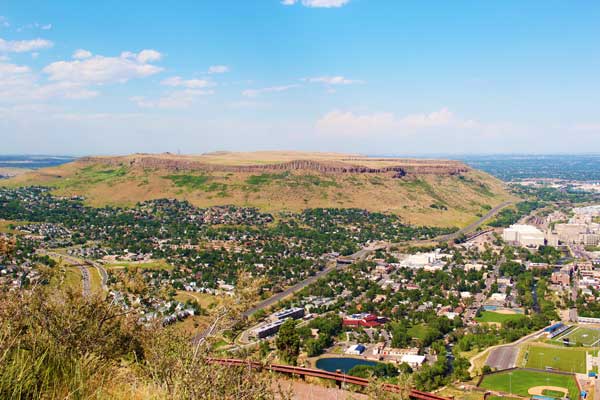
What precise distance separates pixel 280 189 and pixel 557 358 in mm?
Result: 65047

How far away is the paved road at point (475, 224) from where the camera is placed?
6941 centimetres

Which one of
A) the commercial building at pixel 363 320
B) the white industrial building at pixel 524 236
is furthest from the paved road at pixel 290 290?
the white industrial building at pixel 524 236

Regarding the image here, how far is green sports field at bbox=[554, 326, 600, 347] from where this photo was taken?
31447mm

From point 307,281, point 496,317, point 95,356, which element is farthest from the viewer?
point 307,281

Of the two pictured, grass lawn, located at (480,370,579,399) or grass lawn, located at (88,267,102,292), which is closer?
grass lawn, located at (480,370,579,399)

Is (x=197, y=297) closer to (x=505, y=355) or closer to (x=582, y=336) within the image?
(x=505, y=355)

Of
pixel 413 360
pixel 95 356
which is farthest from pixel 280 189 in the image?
pixel 95 356

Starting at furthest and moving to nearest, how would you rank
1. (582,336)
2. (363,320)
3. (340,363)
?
(363,320) < (582,336) < (340,363)

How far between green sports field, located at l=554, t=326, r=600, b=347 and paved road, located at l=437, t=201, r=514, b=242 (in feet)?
111

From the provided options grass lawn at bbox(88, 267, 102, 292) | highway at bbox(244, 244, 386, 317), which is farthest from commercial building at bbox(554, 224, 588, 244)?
grass lawn at bbox(88, 267, 102, 292)

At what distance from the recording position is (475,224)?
8100cm

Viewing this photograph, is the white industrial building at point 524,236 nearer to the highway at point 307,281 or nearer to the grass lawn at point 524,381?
the highway at point 307,281

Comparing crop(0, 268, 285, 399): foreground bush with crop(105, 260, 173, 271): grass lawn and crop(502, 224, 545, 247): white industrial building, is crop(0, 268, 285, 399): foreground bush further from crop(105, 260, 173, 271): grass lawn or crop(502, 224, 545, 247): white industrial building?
crop(502, 224, 545, 247): white industrial building

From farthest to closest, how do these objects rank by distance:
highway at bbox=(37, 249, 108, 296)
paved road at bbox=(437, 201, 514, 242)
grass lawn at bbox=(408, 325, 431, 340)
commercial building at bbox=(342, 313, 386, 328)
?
paved road at bbox=(437, 201, 514, 242)
highway at bbox=(37, 249, 108, 296)
commercial building at bbox=(342, 313, 386, 328)
grass lawn at bbox=(408, 325, 431, 340)
